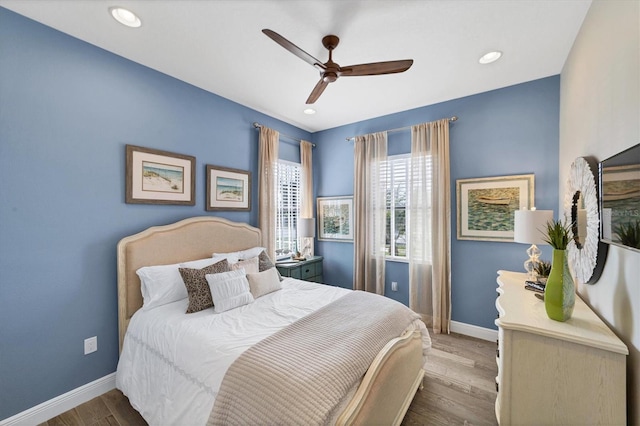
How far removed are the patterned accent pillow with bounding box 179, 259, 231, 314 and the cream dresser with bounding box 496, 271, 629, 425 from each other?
215cm

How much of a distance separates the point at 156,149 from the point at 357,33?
85.9 inches

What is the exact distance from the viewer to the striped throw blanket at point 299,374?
114cm

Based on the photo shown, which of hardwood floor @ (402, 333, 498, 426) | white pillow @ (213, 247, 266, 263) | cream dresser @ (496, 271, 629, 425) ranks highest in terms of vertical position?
white pillow @ (213, 247, 266, 263)

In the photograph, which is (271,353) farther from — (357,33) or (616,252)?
(357,33)

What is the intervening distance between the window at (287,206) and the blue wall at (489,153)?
1575 millimetres

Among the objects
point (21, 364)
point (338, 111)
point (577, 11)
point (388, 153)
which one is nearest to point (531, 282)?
point (577, 11)

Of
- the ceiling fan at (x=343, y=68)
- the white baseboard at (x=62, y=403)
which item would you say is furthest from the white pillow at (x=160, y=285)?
the ceiling fan at (x=343, y=68)

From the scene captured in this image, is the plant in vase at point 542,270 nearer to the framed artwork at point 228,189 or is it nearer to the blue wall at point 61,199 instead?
the framed artwork at point 228,189

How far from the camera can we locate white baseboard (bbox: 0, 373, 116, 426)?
5.77 feet

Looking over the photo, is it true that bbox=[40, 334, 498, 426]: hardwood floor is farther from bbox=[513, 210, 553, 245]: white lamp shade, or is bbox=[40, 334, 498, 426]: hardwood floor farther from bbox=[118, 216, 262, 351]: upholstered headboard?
bbox=[513, 210, 553, 245]: white lamp shade

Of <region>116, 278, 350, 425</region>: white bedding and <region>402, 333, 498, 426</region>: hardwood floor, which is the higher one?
<region>116, 278, 350, 425</region>: white bedding

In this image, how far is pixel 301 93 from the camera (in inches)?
120

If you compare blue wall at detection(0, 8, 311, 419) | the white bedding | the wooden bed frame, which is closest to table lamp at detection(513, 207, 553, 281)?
the wooden bed frame

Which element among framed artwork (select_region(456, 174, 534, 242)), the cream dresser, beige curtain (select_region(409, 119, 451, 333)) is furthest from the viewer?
beige curtain (select_region(409, 119, 451, 333))
